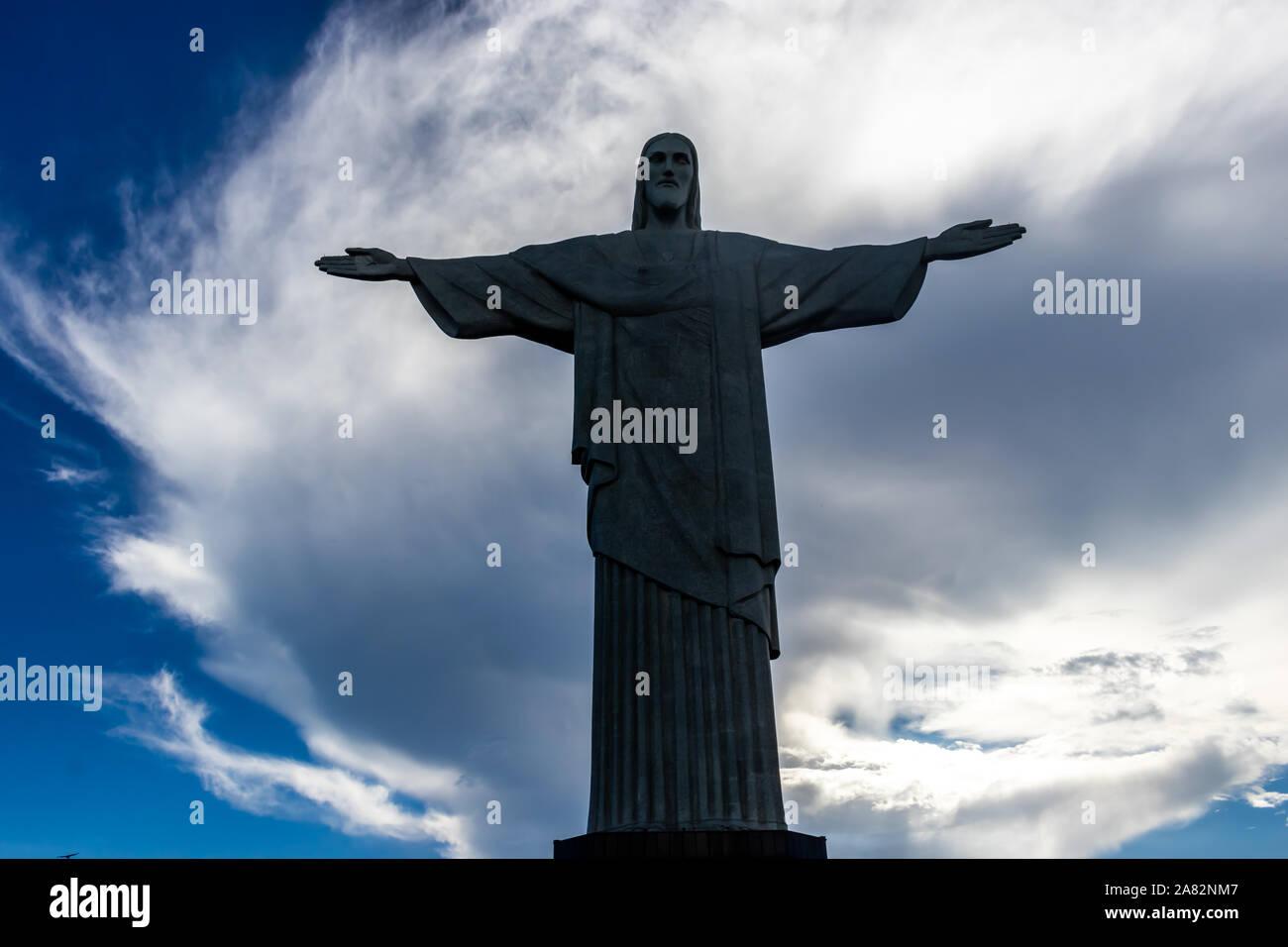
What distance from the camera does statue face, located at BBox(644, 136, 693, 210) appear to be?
13.7 meters

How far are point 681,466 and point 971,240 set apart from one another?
4.21 m

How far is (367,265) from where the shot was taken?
13.4 m

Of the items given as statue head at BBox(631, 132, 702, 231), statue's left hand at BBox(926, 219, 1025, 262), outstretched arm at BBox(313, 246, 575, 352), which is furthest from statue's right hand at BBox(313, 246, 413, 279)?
statue's left hand at BBox(926, 219, 1025, 262)

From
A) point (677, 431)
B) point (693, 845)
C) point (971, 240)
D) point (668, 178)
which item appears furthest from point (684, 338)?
point (693, 845)

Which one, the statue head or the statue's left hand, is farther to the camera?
the statue head

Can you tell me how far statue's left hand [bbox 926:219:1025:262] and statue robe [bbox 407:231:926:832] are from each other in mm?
229

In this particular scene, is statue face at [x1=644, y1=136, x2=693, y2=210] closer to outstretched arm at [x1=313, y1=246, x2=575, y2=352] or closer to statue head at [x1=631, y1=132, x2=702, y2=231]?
statue head at [x1=631, y1=132, x2=702, y2=231]

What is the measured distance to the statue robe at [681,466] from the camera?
11.4 meters

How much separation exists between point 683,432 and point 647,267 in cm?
206

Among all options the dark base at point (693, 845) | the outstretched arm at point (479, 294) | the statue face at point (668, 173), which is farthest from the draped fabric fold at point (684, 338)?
the dark base at point (693, 845)

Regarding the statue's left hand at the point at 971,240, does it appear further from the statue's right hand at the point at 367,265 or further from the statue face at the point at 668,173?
the statue's right hand at the point at 367,265
